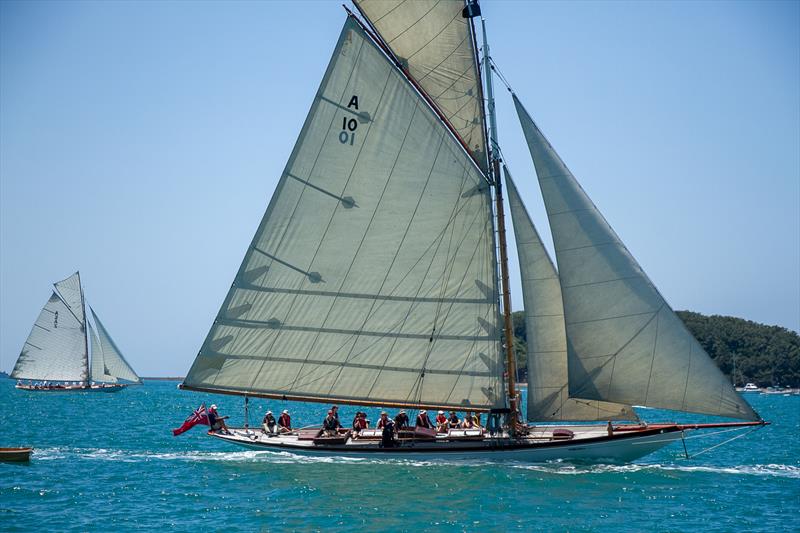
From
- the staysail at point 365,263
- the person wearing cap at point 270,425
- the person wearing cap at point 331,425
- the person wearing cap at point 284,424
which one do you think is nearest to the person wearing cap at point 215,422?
the person wearing cap at point 270,425

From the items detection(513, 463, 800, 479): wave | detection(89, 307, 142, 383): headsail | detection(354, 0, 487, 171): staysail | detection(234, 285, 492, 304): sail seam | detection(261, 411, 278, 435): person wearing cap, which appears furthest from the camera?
detection(89, 307, 142, 383): headsail

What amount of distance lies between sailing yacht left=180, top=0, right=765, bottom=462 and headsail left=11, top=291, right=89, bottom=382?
91.8 metres

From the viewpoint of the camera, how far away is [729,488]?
3034 cm

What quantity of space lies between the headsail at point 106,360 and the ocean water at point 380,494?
8730 cm

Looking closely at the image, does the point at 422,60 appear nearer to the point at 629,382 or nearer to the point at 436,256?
the point at 436,256

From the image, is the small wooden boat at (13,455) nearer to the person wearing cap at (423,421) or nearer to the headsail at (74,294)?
the person wearing cap at (423,421)

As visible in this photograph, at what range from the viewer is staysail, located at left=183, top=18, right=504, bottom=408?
3409 cm


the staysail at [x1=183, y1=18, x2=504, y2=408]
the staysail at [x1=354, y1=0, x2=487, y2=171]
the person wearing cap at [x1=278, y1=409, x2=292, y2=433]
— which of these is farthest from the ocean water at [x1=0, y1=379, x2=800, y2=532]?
the staysail at [x1=354, y1=0, x2=487, y2=171]

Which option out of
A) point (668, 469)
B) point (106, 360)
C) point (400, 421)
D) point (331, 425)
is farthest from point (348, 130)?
point (106, 360)

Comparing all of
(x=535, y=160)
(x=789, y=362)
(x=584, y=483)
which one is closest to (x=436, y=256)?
(x=535, y=160)

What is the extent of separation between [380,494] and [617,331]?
10.8m

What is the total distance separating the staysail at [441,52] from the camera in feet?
113

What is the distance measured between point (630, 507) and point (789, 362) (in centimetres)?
15387

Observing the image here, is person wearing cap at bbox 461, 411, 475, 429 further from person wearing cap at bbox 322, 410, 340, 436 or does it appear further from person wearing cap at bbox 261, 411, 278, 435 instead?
person wearing cap at bbox 261, 411, 278, 435
